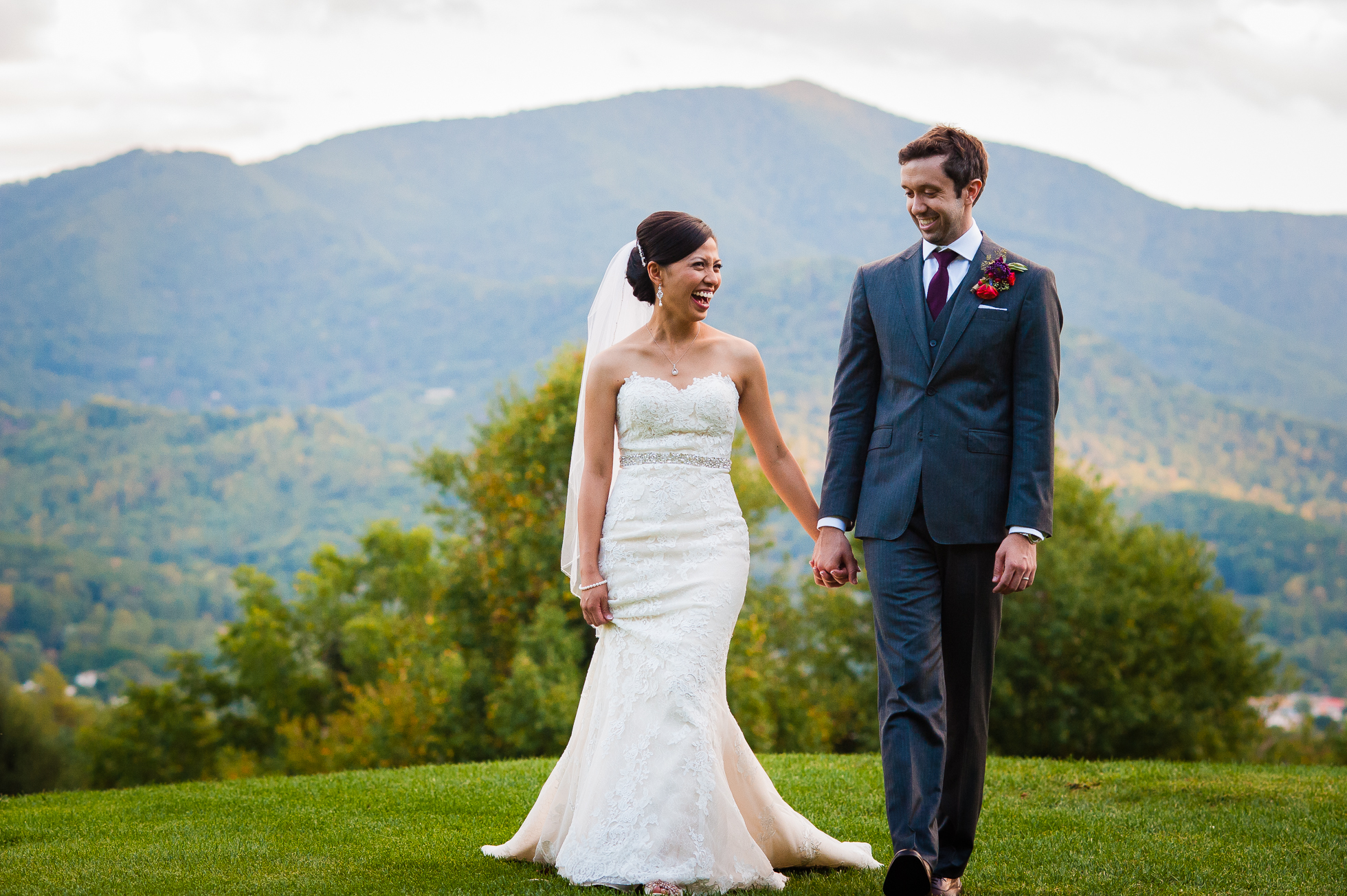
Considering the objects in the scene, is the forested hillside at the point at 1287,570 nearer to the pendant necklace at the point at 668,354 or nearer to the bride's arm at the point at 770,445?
the bride's arm at the point at 770,445

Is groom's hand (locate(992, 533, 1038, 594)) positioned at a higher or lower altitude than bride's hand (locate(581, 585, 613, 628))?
higher

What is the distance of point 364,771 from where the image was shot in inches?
345

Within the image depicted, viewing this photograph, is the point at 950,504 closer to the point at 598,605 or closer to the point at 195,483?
the point at 598,605

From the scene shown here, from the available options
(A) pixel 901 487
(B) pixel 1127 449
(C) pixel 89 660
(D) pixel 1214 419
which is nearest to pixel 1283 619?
(B) pixel 1127 449

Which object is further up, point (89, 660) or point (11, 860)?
point (11, 860)

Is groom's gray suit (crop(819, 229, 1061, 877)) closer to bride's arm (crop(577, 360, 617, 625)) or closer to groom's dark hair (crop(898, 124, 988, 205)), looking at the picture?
groom's dark hair (crop(898, 124, 988, 205))

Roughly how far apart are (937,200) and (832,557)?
1.43 meters

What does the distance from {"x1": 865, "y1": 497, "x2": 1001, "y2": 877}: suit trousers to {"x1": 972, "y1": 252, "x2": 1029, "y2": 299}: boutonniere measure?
2.65 ft

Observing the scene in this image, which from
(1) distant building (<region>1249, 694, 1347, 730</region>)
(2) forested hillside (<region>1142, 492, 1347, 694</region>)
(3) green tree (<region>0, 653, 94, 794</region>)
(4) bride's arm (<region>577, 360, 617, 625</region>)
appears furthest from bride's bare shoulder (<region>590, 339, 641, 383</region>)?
(2) forested hillside (<region>1142, 492, 1347, 694</region>)

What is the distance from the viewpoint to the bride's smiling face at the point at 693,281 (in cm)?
507

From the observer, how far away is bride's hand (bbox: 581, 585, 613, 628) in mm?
5113

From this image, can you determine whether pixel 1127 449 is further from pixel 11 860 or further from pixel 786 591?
pixel 11 860

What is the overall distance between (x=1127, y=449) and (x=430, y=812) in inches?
6273

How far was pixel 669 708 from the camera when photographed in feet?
15.9
